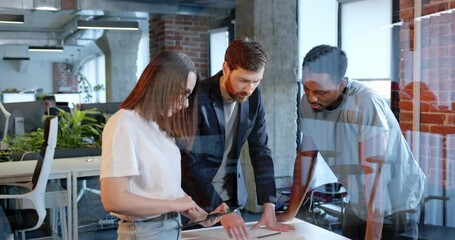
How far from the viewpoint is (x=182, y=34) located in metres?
3.21

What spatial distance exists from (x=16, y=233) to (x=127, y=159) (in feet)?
6.13

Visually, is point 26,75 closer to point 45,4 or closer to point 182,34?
point 45,4

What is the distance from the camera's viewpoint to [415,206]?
2.53m

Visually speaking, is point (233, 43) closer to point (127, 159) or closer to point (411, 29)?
point (127, 159)

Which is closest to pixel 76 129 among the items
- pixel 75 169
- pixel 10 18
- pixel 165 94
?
pixel 75 169

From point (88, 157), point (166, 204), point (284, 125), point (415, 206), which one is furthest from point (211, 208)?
point (88, 157)

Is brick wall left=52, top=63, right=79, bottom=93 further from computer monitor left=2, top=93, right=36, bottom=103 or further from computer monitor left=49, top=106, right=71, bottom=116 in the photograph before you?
computer monitor left=49, top=106, right=71, bottom=116

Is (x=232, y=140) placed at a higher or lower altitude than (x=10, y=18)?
lower

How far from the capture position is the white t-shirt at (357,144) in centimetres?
225

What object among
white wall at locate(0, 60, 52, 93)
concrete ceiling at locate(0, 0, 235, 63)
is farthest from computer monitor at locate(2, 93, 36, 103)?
white wall at locate(0, 60, 52, 93)

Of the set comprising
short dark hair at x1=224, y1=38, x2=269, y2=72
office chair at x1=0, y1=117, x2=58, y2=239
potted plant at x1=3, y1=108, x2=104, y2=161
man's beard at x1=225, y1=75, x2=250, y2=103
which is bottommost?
office chair at x1=0, y1=117, x2=58, y2=239

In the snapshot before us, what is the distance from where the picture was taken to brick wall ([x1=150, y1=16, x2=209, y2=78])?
8.48ft

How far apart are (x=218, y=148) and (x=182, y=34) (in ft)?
4.43

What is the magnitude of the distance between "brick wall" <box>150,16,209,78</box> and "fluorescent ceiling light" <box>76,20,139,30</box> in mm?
1105
